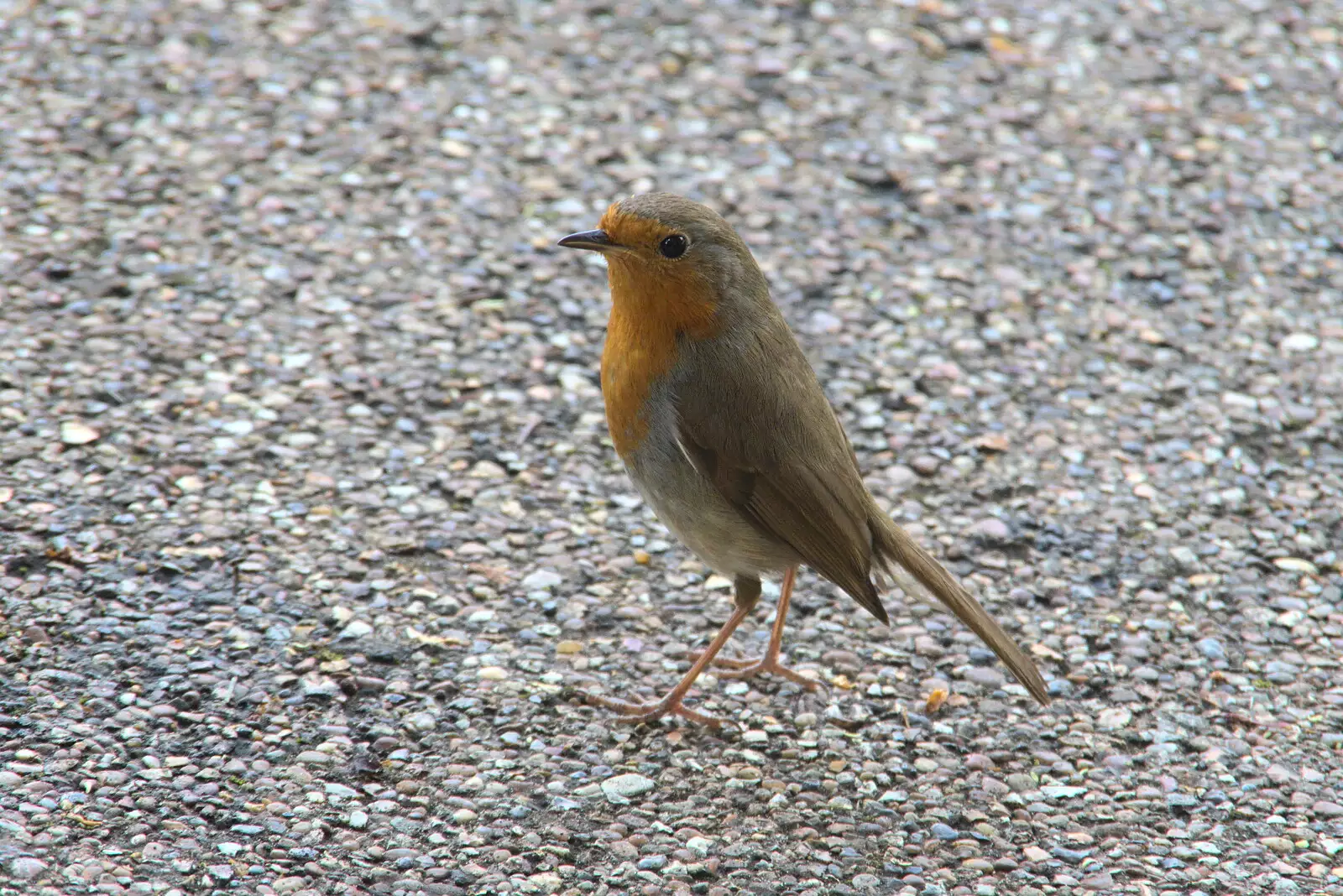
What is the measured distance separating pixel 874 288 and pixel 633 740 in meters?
2.29

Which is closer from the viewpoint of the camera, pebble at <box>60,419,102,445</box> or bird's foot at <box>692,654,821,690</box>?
bird's foot at <box>692,654,821,690</box>

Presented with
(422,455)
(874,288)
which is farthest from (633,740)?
(874,288)

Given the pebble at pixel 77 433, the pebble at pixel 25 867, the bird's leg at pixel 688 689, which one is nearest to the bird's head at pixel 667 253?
the bird's leg at pixel 688 689

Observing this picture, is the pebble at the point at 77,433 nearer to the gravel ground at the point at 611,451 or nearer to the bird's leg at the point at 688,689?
the gravel ground at the point at 611,451

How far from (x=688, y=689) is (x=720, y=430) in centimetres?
73

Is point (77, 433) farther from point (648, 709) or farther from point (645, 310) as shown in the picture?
point (648, 709)

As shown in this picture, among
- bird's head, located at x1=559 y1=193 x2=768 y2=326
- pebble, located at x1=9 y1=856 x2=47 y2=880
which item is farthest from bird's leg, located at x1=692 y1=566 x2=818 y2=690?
A: pebble, located at x1=9 y1=856 x2=47 y2=880

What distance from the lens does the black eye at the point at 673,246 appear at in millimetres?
3771

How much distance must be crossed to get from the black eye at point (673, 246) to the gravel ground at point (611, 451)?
3.36ft

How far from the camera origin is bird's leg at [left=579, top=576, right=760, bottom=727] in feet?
12.6

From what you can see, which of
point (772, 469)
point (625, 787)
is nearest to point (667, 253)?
point (772, 469)

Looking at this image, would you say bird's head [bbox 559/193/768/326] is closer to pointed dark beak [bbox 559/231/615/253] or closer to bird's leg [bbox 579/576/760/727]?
pointed dark beak [bbox 559/231/615/253]

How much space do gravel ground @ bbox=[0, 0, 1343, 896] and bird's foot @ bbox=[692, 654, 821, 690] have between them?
0.23 ft

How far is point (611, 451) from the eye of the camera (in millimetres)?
4754
